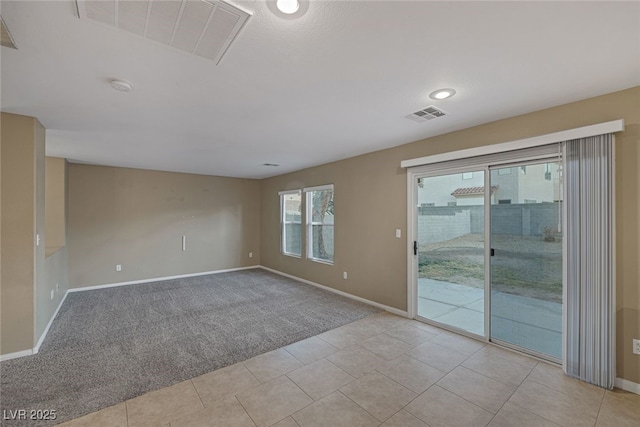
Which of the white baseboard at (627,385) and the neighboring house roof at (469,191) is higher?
the neighboring house roof at (469,191)

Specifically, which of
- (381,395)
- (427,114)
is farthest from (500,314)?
(427,114)

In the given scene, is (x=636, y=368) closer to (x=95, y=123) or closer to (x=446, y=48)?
(x=446, y=48)

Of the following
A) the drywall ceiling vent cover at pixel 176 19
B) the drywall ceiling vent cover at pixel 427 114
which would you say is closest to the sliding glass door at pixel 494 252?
the drywall ceiling vent cover at pixel 427 114

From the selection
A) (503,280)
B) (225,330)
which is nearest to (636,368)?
(503,280)

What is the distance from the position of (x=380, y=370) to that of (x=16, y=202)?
394 centimetres

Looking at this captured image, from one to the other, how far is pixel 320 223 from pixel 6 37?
458 centimetres

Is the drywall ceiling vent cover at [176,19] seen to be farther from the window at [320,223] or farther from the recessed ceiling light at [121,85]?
the window at [320,223]

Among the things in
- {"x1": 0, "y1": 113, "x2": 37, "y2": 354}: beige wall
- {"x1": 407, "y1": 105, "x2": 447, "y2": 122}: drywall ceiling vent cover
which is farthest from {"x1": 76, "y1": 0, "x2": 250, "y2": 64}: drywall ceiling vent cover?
{"x1": 0, "y1": 113, "x2": 37, "y2": 354}: beige wall

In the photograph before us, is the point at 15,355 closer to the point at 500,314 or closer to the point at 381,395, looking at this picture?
the point at 381,395

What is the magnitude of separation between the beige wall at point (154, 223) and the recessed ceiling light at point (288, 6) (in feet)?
18.5

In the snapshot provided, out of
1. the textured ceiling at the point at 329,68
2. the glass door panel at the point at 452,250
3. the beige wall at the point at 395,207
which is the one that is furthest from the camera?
the glass door panel at the point at 452,250

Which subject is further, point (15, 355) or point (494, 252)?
point (494, 252)

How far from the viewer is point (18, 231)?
8.90ft

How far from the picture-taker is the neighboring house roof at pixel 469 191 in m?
3.05
